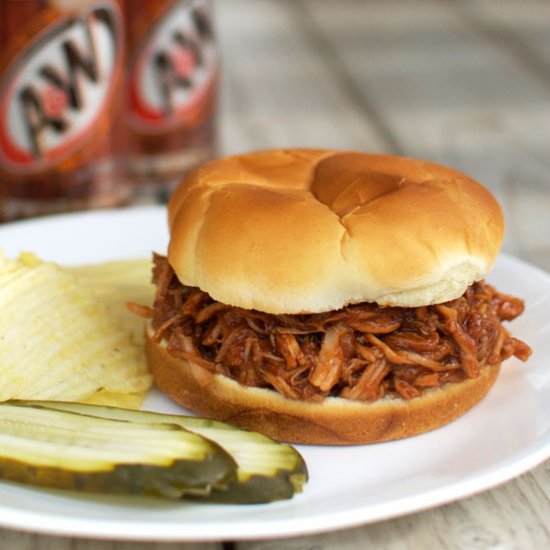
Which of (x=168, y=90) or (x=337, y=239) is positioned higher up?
(x=337, y=239)

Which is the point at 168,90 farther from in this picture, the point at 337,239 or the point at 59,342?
the point at 337,239

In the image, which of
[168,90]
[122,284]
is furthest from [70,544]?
[168,90]

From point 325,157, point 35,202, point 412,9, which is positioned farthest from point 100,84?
point 412,9

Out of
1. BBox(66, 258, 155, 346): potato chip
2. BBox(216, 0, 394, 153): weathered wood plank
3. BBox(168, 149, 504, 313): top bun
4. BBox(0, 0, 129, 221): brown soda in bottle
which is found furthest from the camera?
BBox(216, 0, 394, 153): weathered wood plank

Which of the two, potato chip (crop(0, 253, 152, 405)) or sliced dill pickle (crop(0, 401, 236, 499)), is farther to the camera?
potato chip (crop(0, 253, 152, 405))

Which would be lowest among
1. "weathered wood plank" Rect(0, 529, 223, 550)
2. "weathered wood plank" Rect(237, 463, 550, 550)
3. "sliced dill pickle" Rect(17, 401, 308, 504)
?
"weathered wood plank" Rect(237, 463, 550, 550)

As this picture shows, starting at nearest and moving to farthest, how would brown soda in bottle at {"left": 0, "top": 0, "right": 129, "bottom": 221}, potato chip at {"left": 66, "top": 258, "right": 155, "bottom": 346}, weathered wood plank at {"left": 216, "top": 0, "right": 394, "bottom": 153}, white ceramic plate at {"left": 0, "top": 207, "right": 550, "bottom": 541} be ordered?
1. white ceramic plate at {"left": 0, "top": 207, "right": 550, "bottom": 541}
2. potato chip at {"left": 66, "top": 258, "right": 155, "bottom": 346}
3. brown soda in bottle at {"left": 0, "top": 0, "right": 129, "bottom": 221}
4. weathered wood plank at {"left": 216, "top": 0, "right": 394, "bottom": 153}

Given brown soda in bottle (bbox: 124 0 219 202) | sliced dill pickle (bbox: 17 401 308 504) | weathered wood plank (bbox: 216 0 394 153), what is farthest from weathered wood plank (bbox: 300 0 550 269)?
sliced dill pickle (bbox: 17 401 308 504)

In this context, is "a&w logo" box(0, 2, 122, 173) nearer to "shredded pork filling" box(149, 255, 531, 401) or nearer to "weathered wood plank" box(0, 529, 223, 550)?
"shredded pork filling" box(149, 255, 531, 401)
